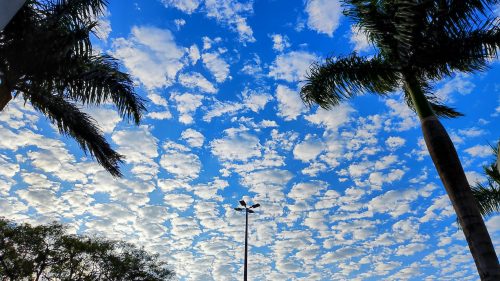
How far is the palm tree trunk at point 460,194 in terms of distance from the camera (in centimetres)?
594

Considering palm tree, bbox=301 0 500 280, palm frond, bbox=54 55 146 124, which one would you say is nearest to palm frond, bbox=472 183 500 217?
palm tree, bbox=301 0 500 280

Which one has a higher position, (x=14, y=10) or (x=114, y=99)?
(x=114, y=99)

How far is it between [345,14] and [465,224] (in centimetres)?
581

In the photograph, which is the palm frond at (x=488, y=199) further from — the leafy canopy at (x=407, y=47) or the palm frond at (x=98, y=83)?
the palm frond at (x=98, y=83)

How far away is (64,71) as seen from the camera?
774 cm

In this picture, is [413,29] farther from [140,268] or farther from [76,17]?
A: [140,268]

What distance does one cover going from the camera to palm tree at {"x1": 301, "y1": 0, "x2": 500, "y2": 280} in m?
6.65

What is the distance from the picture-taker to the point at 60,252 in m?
23.3

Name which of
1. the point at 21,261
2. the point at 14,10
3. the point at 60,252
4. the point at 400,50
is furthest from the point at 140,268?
the point at 14,10

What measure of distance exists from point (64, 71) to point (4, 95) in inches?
49.0

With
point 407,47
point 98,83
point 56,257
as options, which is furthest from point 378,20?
point 56,257

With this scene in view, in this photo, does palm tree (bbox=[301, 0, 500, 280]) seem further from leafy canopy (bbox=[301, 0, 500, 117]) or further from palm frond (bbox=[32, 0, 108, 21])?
palm frond (bbox=[32, 0, 108, 21])

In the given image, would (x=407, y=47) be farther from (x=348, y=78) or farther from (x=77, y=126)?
(x=77, y=126)

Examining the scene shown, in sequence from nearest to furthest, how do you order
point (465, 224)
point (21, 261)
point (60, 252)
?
point (465, 224) < point (21, 261) < point (60, 252)
